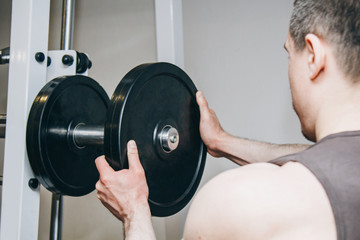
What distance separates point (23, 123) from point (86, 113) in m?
0.29

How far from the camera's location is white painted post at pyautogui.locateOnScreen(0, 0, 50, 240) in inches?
37.1

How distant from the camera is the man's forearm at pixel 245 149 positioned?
1.23 meters

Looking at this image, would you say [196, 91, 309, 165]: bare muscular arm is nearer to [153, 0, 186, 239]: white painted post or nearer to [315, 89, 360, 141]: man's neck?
[153, 0, 186, 239]: white painted post

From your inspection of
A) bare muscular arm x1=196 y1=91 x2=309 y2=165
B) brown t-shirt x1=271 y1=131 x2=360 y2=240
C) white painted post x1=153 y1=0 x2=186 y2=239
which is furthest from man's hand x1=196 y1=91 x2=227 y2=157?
brown t-shirt x1=271 y1=131 x2=360 y2=240

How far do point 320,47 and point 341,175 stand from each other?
0.30 m

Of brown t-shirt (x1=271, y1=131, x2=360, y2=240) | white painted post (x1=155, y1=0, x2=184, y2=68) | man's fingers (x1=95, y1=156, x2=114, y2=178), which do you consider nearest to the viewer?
brown t-shirt (x1=271, y1=131, x2=360, y2=240)

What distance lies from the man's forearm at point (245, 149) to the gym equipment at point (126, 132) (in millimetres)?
82

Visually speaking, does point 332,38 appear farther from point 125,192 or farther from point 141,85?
point 125,192

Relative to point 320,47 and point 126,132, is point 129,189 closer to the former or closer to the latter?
point 126,132

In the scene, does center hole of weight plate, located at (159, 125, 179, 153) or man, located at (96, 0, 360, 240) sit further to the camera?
center hole of weight plate, located at (159, 125, 179, 153)

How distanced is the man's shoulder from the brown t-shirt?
0.5 inches

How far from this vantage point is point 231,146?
1270 mm

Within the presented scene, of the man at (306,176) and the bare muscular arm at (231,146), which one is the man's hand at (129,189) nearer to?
the man at (306,176)

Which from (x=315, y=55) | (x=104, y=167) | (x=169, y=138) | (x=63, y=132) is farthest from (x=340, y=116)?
(x=63, y=132)
